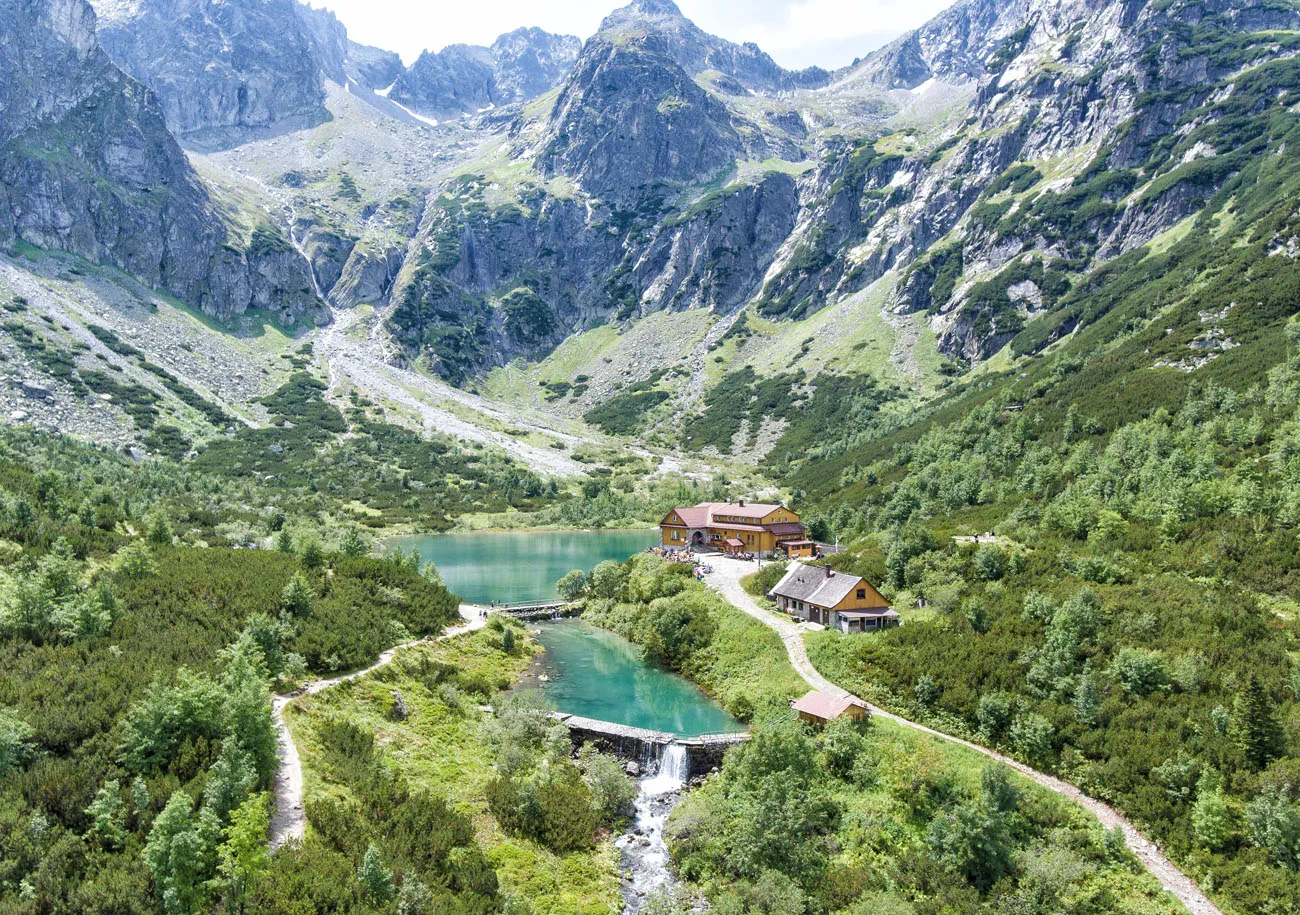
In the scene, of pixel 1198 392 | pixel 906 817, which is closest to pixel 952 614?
pixel 906 817

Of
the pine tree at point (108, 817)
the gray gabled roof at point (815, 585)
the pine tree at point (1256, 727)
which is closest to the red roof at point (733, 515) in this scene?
the gray gabled roof at point (815, 585)

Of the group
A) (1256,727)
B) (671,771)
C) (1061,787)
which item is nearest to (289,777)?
(671,771)

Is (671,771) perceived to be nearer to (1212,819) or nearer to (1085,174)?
(1212,819)

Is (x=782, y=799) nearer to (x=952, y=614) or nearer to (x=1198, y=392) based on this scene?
(x=952, y=614)

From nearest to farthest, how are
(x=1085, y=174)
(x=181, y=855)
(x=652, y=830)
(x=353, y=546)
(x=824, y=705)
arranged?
(x=181, y=855) < (x=652, y=830) < (x=824, y=705) < (x=353, y=546) < (x=1085, y=174)

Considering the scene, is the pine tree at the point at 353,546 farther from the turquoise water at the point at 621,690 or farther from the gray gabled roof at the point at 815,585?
the gray gabled roof at the point at 815,585

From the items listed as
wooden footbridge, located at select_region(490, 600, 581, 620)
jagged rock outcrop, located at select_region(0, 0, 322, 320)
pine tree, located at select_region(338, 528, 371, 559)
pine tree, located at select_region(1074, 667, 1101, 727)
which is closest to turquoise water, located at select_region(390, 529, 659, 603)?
wooden footbridge, located at select_region(490, 600, 581, 620)
